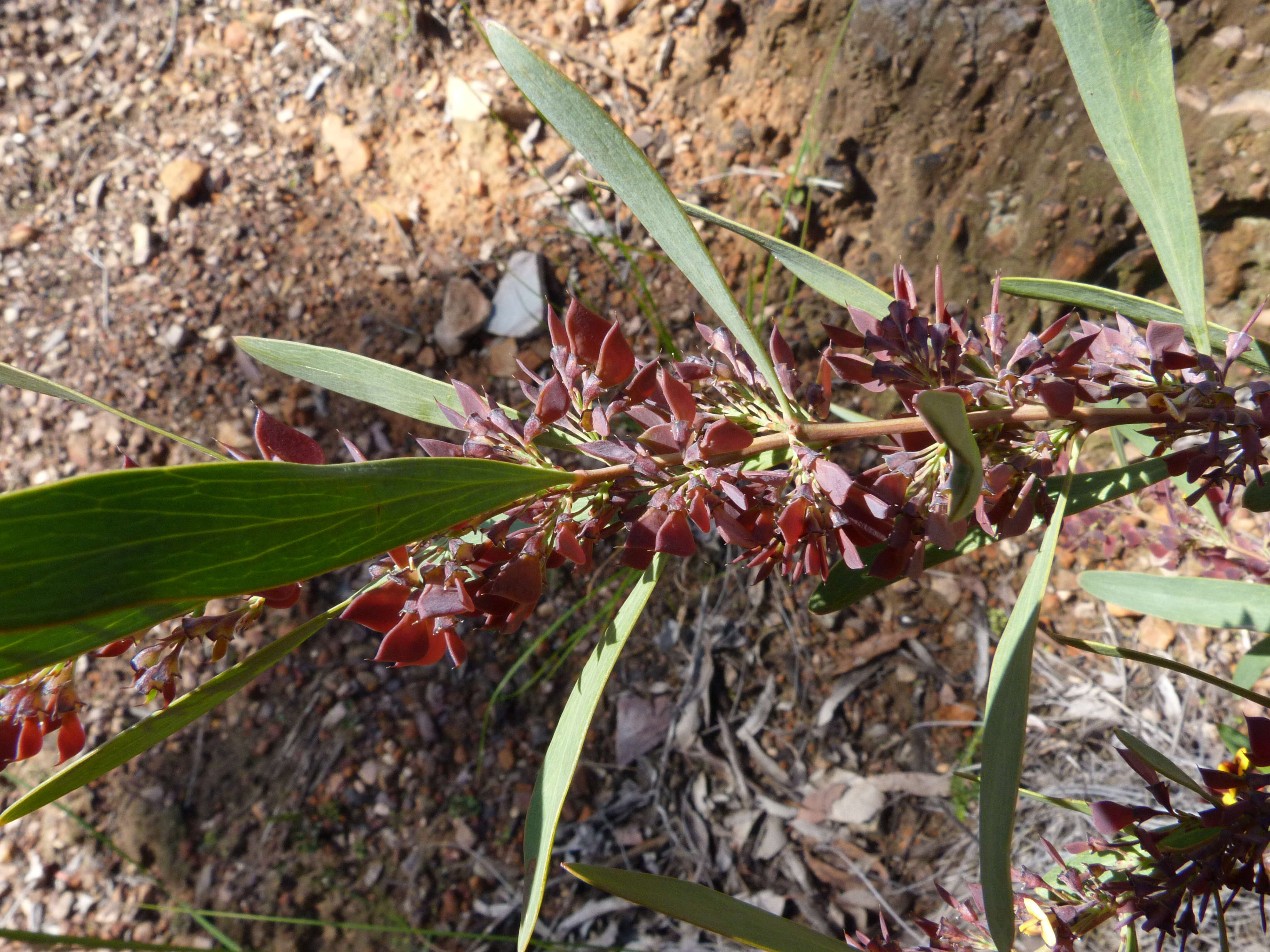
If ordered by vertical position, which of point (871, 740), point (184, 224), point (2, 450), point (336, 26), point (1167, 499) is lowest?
point (871, 740)

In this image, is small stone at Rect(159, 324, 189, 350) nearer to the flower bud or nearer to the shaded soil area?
the shaded soil area

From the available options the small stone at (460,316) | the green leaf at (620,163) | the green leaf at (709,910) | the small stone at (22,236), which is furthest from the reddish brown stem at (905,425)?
the small stone at (22,236)

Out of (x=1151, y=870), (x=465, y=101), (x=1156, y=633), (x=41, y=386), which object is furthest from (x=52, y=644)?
(x=465, y=101)

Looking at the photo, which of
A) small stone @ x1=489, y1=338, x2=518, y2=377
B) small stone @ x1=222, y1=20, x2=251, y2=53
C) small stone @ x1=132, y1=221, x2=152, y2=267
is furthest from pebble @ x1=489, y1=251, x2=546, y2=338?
small stone @ x1=222, y1=20, x2=251, y2=53

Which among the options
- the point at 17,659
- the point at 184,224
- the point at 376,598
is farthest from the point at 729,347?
the point at 184,224

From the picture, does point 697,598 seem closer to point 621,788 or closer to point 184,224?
point 621,788
